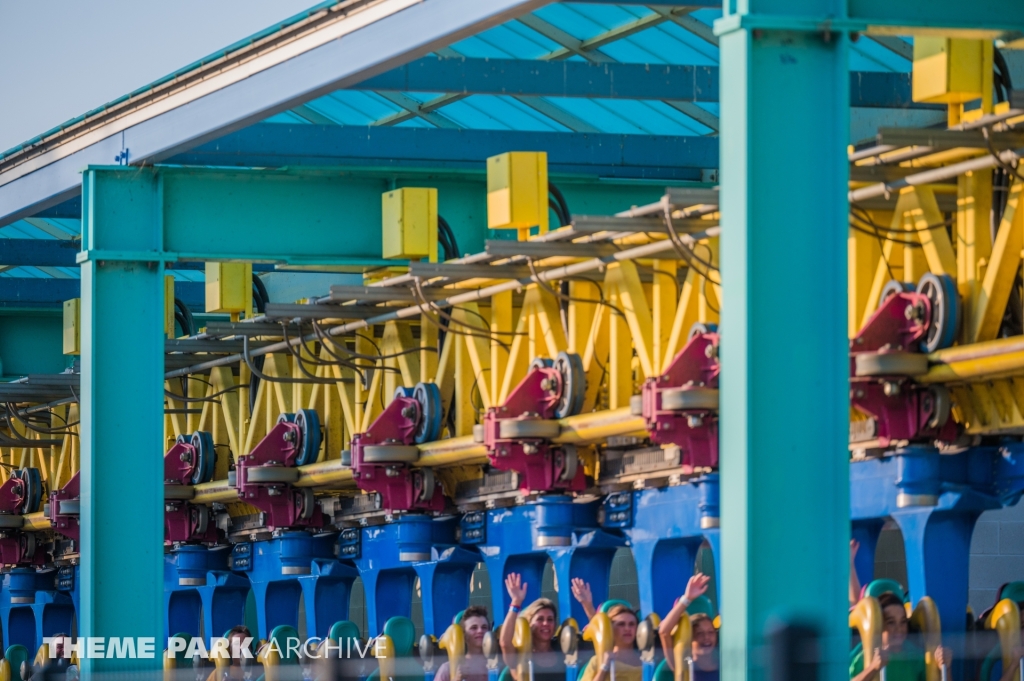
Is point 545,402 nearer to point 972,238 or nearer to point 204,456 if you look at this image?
point 972,238

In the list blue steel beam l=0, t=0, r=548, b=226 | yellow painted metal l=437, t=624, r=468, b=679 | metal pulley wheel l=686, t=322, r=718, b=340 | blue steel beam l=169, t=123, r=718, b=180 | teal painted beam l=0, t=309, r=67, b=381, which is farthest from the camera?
teal painted beam l=0, t=309, r=67, b=381

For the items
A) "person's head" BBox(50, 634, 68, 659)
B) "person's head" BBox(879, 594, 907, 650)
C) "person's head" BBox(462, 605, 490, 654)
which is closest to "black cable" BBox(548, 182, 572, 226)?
"person's head" BBox(462, 605, 490, 654)

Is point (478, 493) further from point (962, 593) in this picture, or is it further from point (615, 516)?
point (962, 593)

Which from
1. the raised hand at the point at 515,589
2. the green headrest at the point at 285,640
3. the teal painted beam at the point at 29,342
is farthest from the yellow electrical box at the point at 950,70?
the teal painted beam at the point at 29,342

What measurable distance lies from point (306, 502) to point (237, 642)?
4.77 feet

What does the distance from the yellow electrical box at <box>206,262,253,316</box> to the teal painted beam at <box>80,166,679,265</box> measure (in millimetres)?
2482

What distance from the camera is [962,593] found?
10453 millimetres

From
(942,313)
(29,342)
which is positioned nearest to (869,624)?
(942,313)

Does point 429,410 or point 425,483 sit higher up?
point 429,410

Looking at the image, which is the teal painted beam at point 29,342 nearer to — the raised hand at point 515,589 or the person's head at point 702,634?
the raised hand at point 515,589

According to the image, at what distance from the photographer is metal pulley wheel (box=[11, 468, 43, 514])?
22.2m

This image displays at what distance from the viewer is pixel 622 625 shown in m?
12.0

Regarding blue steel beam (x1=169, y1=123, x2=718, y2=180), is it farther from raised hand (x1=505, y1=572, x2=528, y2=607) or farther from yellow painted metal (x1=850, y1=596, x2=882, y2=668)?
yellow painted metal (x1=850, y1=596, x2=882, y2=668)

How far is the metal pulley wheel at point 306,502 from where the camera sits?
661 inches
